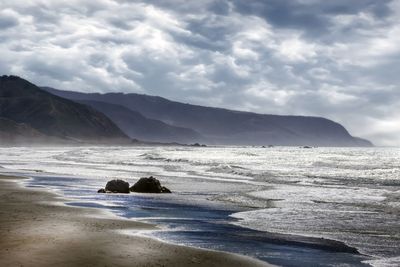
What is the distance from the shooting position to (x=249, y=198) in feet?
83.0

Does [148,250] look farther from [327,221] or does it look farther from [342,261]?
[327,221]

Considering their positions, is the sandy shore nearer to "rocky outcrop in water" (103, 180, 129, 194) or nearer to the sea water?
the sea water

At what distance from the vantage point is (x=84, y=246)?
12250 millimetres

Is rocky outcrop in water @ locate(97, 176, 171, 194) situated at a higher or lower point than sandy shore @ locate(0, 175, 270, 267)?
higher

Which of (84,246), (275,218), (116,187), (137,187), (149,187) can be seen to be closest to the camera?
(84,246)

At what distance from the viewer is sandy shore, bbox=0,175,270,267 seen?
10.9m

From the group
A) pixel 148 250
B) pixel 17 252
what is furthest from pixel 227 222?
pixel 17 252

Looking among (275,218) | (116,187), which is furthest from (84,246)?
(116,187)

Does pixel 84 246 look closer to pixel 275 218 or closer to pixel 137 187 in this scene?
pixel 275 218

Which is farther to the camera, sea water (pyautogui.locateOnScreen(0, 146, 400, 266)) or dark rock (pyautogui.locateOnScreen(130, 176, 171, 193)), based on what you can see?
dark rock (pyautogui.locateOnScreen(130, 176, 171, 193))

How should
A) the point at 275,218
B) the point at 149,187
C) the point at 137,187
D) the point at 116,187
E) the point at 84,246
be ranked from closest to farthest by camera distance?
the point at 84,246 < the point at 275,218 < the point at 116,187 < the point at 149,187 < the point at 137,187

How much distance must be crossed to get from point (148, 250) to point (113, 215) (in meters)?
6.43

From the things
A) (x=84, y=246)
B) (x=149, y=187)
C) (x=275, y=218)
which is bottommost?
(x=84, y=246)

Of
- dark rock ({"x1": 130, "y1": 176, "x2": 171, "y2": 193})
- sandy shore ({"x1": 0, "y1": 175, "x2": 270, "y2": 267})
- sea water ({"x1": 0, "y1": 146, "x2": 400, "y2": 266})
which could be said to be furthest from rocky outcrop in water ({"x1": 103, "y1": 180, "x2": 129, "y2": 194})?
sandy shore ({"x1": 0, "y1": 175, "x2": 270, "y2": 267})
